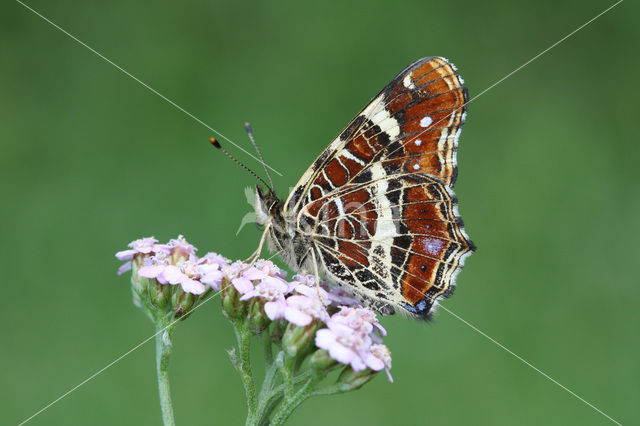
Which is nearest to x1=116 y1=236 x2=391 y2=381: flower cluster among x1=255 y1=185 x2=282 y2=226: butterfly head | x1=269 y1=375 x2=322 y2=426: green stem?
x1=269 y1=375 x2=322 y2=426: green stem

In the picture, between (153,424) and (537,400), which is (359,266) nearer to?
(153,424)

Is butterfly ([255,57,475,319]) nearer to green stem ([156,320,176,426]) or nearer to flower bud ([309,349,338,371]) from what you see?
flower bud ([309,349,338,371])

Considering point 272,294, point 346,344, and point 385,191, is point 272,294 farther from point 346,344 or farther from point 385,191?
point 385,191

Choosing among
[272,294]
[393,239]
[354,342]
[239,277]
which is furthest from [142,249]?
[393,239]

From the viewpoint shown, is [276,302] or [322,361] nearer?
[322,361]

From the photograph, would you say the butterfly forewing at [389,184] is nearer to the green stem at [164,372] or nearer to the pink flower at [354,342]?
the pink flower at [354,342]

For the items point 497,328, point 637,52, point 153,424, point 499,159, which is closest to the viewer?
point 153,424

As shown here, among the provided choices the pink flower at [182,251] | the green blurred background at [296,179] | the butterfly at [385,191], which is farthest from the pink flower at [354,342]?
the green blurred background at [296,179]

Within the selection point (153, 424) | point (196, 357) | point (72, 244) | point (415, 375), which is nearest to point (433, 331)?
point (415, 375)
